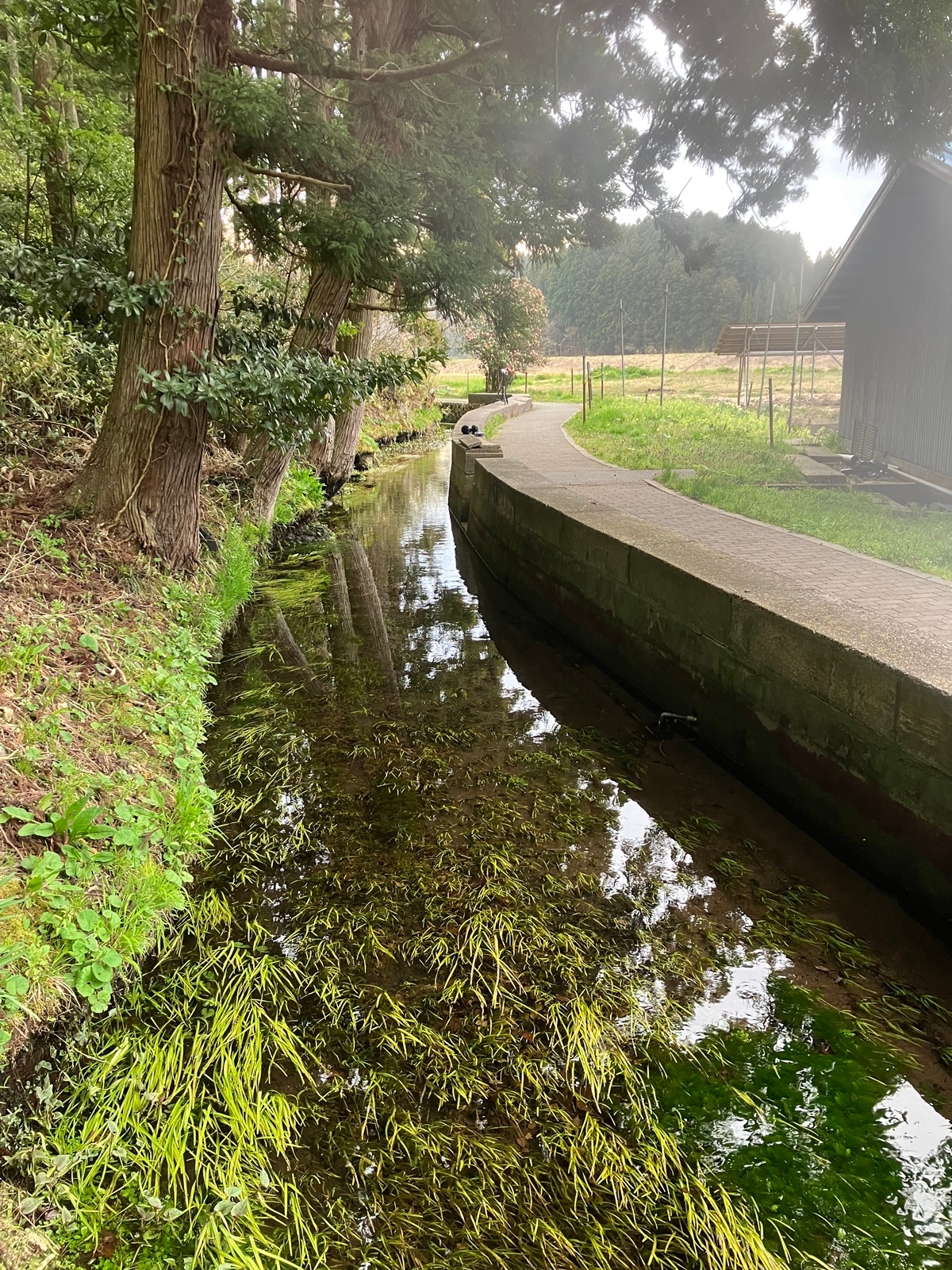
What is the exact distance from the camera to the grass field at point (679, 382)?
78.8 ft

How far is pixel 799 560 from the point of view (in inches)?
257

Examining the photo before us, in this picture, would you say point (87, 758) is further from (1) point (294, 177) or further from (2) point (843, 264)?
(2) point (843, 264)

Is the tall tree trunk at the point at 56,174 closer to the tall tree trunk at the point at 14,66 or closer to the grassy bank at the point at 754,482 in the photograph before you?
the tall tree trunk at the point at 14,66

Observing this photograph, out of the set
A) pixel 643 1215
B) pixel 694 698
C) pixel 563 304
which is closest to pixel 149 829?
pixel 643 1215

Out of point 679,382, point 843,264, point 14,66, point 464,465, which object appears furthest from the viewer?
point 679,382

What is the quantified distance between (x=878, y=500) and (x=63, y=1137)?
1100cm

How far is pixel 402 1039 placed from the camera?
2.86 m

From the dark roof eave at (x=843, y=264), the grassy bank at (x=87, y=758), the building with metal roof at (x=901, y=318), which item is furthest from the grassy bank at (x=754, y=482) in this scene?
the grassy bank at (x=87, y=758)

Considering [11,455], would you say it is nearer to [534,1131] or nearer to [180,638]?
[180,638]

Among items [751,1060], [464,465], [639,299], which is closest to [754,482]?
[464,465]

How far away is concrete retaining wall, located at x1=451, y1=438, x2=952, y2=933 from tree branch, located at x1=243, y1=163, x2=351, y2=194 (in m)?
3.36

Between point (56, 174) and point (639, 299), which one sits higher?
point (639, 299)

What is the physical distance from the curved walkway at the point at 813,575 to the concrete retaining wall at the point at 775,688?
118 millimetres

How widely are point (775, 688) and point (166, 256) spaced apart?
189 inches
